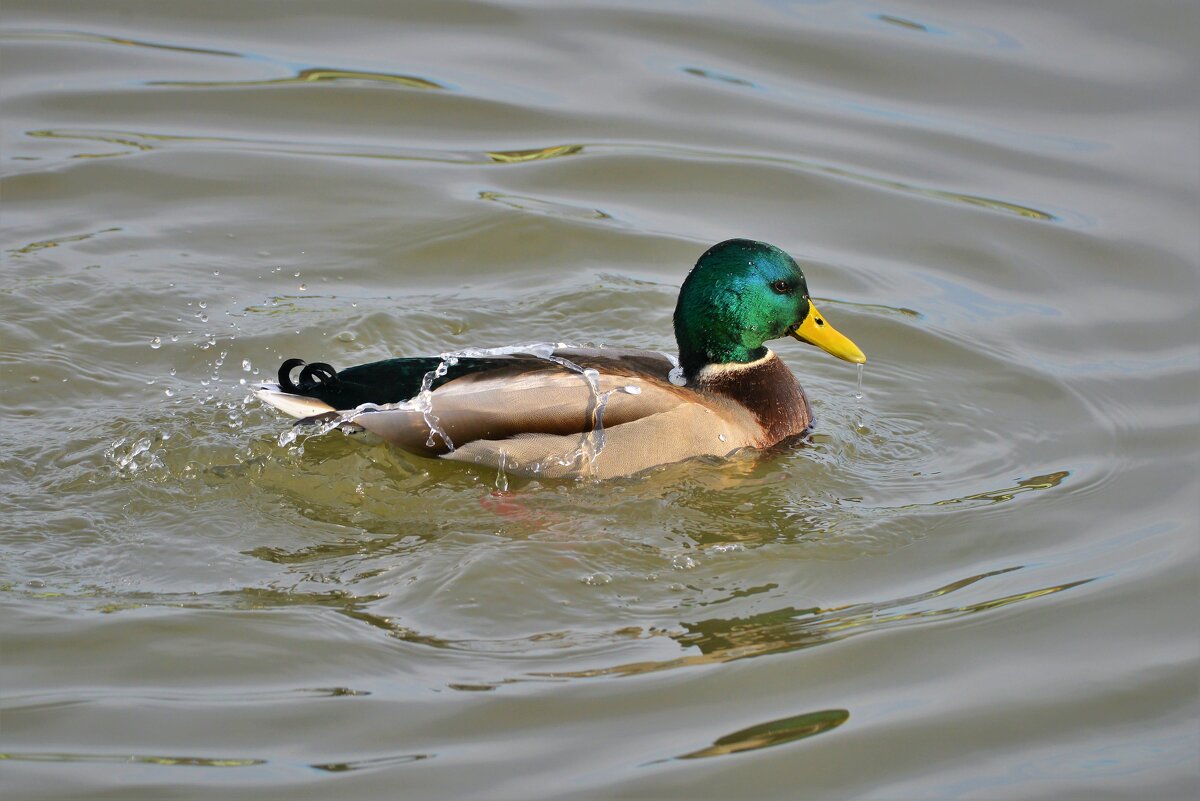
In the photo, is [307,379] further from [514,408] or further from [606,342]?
[606,342]

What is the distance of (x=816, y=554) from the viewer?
593 cm

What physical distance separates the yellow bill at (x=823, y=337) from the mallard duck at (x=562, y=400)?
0.11m

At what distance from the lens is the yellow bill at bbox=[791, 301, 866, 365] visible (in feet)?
22.7

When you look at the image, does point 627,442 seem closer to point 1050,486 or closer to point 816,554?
point 816,554

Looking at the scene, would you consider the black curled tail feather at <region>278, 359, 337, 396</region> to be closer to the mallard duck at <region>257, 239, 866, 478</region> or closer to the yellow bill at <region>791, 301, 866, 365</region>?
the mallard duck at <region>257, 239, 866, 478</region>

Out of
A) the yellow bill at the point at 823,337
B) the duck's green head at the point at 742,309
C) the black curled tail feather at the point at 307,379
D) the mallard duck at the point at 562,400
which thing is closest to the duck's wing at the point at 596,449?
the mallard duck at the point at 562,400

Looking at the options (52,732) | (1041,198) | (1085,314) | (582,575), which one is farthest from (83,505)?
(1041,198)

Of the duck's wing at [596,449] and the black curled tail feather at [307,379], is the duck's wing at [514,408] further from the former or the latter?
the black curled tail feather at [307,379]

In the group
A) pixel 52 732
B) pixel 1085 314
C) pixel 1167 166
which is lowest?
pixel 52 732

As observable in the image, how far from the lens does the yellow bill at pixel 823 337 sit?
6.91 m

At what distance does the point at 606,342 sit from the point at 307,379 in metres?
1.84

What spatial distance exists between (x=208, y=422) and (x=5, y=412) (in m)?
0.88

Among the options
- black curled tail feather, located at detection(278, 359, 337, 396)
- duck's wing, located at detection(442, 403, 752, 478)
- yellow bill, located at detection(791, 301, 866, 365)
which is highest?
yellow bill, located at detection(791, 301, 866, 365)

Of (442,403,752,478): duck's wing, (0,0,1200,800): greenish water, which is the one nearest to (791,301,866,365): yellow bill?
(0,0,1200,800): greenish water
